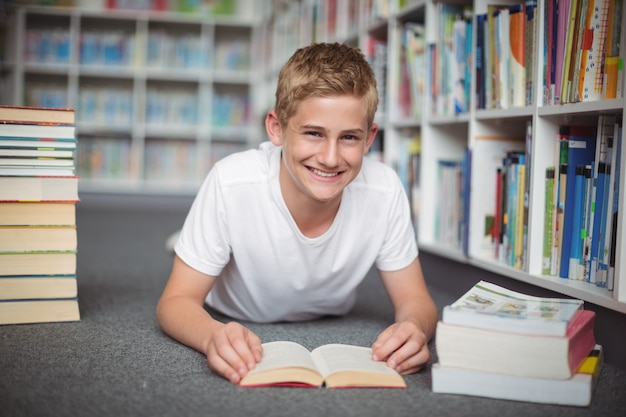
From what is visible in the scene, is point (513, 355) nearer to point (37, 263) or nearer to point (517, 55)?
point (517, 55)

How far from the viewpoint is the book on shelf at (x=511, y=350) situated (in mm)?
993

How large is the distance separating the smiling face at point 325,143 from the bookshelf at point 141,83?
3.81 meters

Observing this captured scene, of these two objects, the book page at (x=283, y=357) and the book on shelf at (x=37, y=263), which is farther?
the book on shelf at (x=37, y=263)

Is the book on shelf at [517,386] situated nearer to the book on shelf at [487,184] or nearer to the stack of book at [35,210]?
the book on shelf at [487,184]

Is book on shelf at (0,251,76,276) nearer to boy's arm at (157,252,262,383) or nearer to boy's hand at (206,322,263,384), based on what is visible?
boy's arm at (157,252,262,383)

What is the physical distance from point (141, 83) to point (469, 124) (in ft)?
12.1

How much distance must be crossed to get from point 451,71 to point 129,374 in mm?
1308

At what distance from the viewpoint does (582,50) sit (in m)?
1.36

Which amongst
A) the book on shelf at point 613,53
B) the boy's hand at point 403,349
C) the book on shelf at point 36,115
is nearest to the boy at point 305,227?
the boy's hand at point 403,349

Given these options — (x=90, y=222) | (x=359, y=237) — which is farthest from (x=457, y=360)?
(x=90, y=222)

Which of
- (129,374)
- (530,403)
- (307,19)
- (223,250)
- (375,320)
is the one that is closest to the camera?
(530,403)

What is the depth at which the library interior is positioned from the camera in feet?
3.34

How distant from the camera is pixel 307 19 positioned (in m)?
3.61

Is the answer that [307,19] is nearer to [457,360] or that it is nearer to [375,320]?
[375,320]
